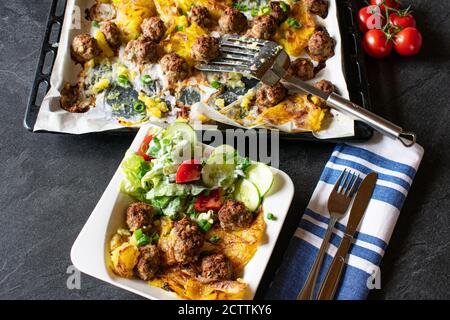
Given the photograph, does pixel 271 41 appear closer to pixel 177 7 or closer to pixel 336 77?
pixel 336 77

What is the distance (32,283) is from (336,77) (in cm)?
255

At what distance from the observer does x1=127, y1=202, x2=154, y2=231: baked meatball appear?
11.0ft

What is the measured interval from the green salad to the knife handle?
571 millimetres

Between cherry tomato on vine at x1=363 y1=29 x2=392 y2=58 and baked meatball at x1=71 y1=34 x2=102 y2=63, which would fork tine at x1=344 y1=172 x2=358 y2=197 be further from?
baked meatball at x1=71 y1=34 x2=102 y2=63

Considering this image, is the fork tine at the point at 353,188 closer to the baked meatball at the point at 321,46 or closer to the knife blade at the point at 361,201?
the knife blade at the point at 361,201

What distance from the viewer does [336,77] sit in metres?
4.11

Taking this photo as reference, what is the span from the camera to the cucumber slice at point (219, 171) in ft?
11.3

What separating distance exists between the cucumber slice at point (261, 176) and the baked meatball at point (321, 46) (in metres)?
1.19

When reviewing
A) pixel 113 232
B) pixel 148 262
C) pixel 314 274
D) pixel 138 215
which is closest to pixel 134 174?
pixel 138 215

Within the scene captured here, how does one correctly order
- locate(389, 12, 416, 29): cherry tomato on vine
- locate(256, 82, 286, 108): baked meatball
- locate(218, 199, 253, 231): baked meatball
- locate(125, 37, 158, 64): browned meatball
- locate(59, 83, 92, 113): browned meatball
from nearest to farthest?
locate(218, 199, 253, 231): baked meatball, locate(256, 82, 286, 108): baked meatball, locate(59, 83, 92, 113): browned meatball, locate(125, 37, 158, 64): browned meatball, locate(389, 12, 416, 29): cherry tomato on vine

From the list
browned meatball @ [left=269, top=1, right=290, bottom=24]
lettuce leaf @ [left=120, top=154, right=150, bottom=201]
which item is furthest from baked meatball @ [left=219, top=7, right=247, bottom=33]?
lettuce leaf @ [left=120, top=154, right=150, bottom=201]

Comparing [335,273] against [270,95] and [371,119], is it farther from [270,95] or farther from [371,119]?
[270,95]
